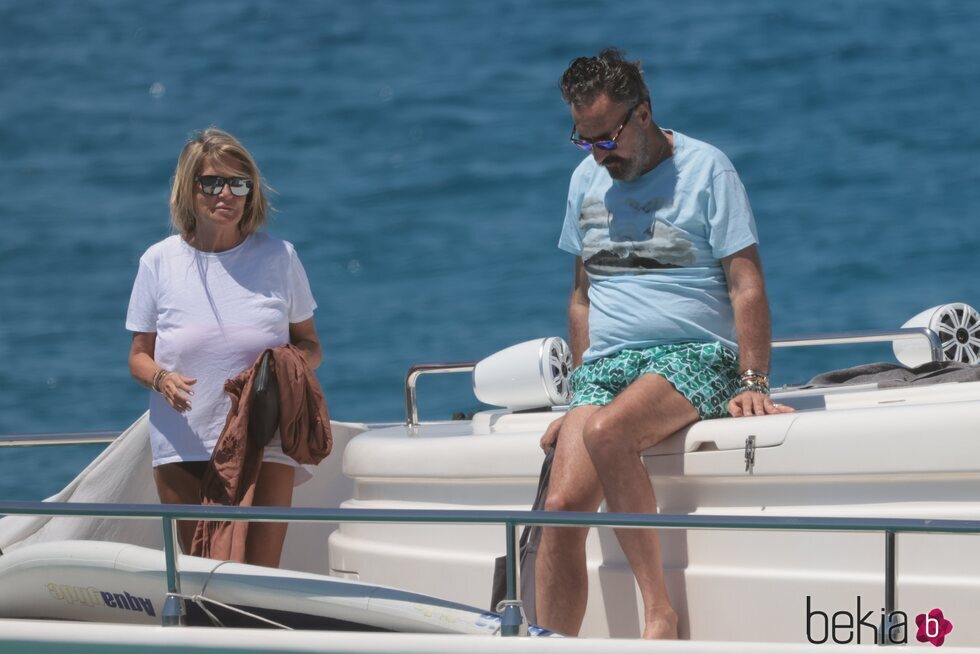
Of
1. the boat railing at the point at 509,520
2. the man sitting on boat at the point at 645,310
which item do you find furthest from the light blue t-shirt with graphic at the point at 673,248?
the boat railing at the point at 509,520

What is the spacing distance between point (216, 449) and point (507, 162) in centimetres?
Result: 2221

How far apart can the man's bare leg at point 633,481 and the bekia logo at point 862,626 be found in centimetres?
32

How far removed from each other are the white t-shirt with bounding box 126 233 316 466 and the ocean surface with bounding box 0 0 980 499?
14927 mm

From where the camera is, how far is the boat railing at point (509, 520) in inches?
108

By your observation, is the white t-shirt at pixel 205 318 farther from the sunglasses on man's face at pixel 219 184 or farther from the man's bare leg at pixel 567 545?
the man's bare leg at pixel 567 545

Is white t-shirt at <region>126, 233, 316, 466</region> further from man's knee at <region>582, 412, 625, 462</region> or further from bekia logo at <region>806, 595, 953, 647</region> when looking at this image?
bekia logo at <region>806, 595, 953, 647</region>

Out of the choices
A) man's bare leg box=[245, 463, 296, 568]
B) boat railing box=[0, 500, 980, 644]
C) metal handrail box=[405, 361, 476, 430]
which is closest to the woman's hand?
man's bare leg box=[245, 463, 296, 568]

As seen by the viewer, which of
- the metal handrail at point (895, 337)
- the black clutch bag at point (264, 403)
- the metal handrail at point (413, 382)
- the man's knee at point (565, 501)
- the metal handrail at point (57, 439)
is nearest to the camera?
the man's knee at point (565, 501)

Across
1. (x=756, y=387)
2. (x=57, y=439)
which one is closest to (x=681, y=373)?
(x=756, y=387)

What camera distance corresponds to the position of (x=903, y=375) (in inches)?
157

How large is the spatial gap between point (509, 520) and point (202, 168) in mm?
1500

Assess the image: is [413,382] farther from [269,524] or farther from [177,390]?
[177,390]

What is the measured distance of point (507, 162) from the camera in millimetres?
25875

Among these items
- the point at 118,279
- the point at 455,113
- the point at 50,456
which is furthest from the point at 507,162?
the point at 50,456
